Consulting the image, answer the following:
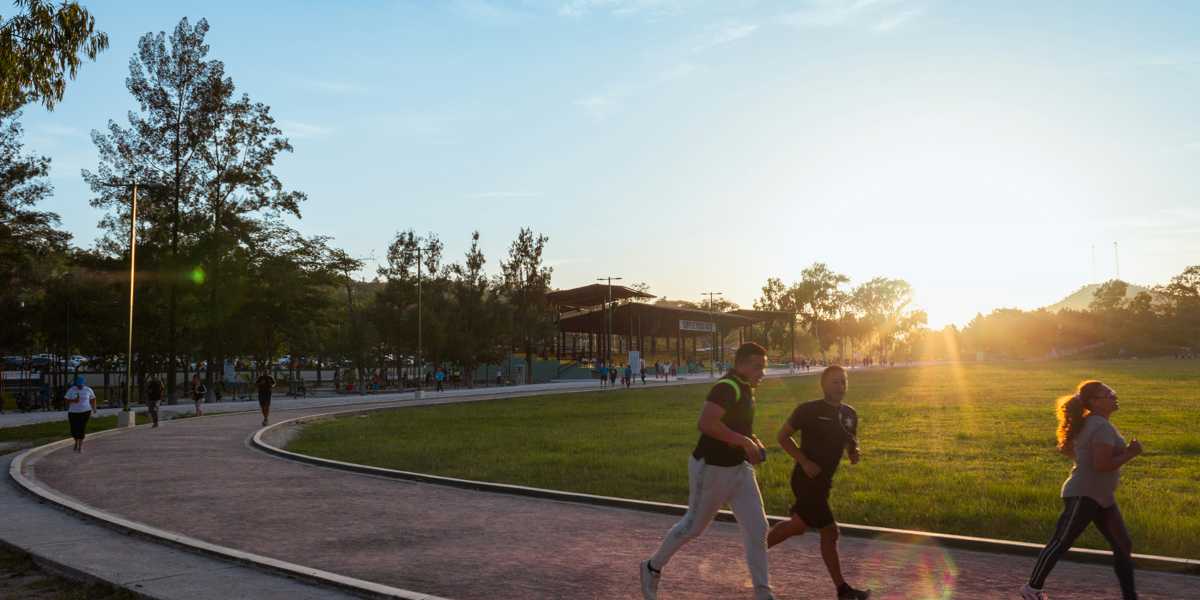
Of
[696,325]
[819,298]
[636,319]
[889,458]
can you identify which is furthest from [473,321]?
[819,298]

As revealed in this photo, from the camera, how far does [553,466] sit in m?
14.2

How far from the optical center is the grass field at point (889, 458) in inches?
376

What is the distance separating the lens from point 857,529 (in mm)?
8492

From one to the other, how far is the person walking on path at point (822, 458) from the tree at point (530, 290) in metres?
60.3

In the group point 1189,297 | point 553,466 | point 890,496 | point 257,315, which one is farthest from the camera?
point 1189,297

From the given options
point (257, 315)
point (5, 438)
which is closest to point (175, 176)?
point (257, 315)

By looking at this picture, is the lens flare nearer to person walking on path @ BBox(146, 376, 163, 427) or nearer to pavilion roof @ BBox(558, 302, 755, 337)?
person walking on path @ BBox(146, 376, 163, 427)

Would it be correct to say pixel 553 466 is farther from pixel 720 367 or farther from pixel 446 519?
pixel 720 367

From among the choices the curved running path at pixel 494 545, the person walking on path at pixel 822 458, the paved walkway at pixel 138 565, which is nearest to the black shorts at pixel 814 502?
the person walking on path at pixel 822 458

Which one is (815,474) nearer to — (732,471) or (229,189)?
(732,471)

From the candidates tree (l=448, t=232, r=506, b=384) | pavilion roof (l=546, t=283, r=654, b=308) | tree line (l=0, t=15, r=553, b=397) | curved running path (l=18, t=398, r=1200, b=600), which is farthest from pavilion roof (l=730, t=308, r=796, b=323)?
curved running path (l=18, t=398, r=1200, b=600)

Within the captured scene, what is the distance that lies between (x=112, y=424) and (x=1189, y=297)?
15406cm

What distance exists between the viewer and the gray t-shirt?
561 cm

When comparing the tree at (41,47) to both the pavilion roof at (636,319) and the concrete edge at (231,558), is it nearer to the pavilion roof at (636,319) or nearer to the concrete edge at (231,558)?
the concrete edge at (231,558)
